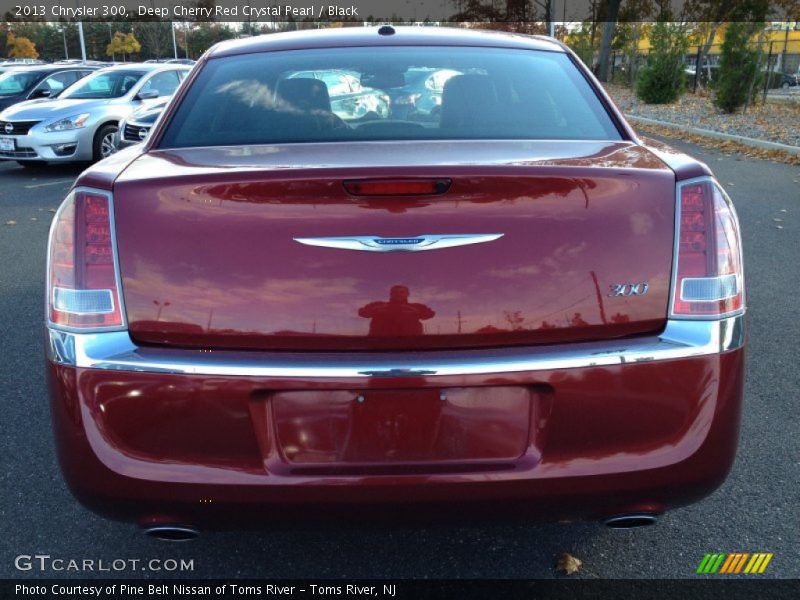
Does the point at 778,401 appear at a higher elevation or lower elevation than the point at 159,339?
lower

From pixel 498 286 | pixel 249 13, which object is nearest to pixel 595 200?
pixel 498 286

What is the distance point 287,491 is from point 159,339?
48cm

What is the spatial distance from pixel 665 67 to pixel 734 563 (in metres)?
24.0

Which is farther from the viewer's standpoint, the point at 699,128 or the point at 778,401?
the point at 699,128

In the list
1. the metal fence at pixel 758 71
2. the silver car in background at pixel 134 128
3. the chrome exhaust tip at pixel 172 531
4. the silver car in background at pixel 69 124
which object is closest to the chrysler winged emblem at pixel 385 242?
the chrome exhaust tip at pixel 172 531

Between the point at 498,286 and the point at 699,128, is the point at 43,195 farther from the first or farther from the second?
the point at 699,128

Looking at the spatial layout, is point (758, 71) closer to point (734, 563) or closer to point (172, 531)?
point (734, 563)

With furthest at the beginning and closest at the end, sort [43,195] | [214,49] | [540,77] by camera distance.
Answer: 1. [43,195]
2. [214,49]
3. [540,77]

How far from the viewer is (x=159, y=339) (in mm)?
1887

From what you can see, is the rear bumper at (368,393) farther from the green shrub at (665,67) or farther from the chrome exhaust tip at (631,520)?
the green shrub at (665,67)

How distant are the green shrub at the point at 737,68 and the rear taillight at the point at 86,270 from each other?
19568mm

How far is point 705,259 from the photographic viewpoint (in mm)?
1947

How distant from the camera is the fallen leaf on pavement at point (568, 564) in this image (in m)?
2.43

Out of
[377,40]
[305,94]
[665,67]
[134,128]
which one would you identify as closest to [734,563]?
[305,94]
